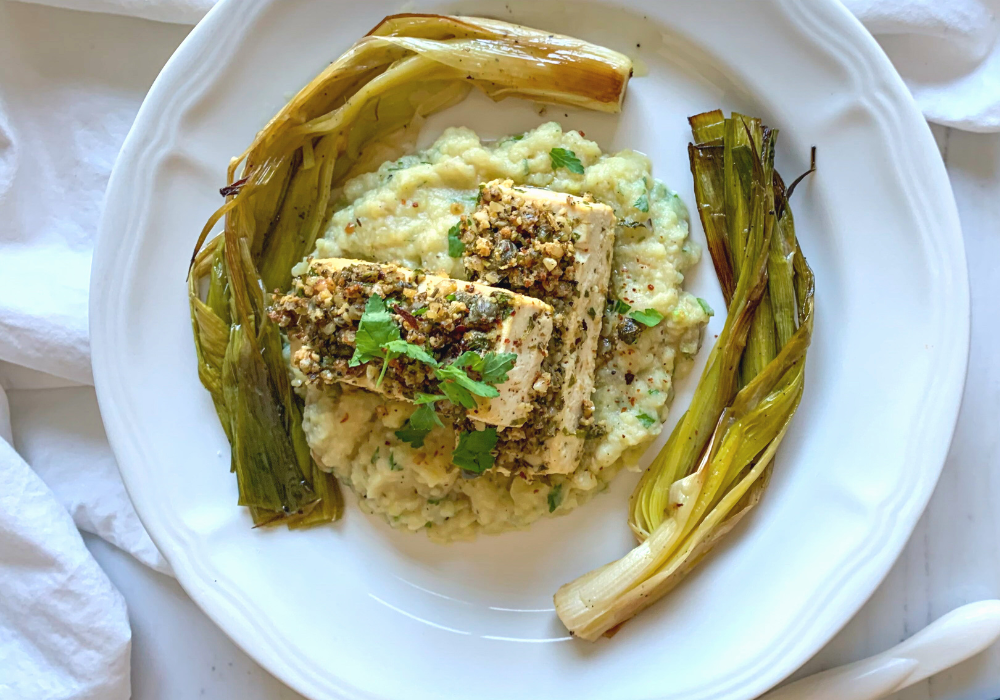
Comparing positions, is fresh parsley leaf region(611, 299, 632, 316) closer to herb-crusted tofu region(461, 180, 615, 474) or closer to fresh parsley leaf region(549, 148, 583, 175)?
herb-crusted tofu region(461, 180, 615, 474)

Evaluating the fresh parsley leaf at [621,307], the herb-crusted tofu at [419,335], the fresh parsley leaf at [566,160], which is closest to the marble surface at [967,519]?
the fresh parsley leaf at [621,307]

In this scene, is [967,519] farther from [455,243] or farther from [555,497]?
[455,243]

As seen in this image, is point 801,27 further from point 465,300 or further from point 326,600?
point 326,600

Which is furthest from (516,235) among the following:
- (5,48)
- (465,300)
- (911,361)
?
(5,48)

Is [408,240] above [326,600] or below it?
above

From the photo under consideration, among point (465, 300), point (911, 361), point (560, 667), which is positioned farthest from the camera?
point (560, 667)

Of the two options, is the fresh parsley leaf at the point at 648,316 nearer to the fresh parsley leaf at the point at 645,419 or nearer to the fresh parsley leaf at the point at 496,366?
the fresh parsley leaf at the point at 645,419
